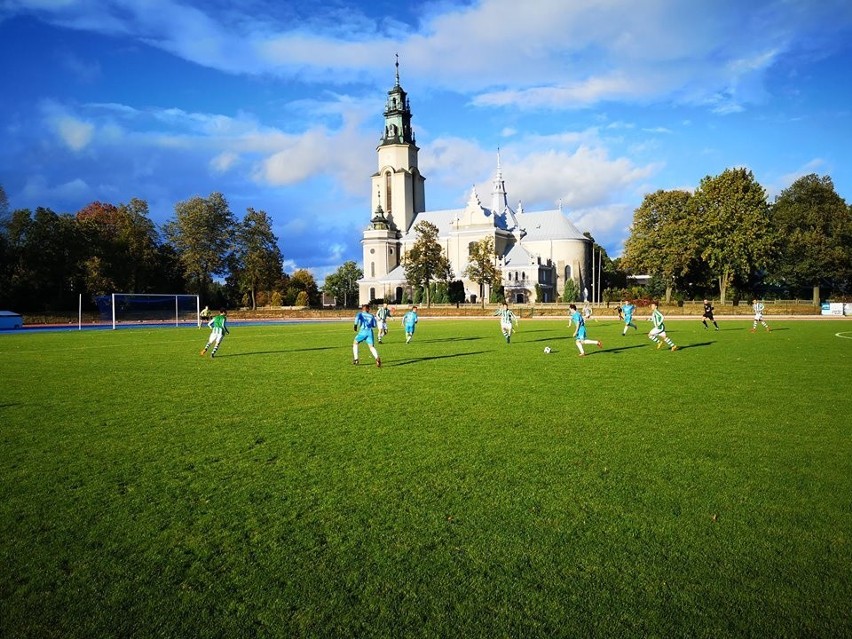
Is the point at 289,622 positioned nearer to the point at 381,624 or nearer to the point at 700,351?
the point at 381,624

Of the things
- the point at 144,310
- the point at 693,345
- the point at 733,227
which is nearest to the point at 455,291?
the point at 733,227

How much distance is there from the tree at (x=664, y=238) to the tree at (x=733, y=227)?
1.68 m

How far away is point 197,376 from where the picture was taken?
14953 mm

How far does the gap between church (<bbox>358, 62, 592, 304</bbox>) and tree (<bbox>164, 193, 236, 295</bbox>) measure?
2803 cm

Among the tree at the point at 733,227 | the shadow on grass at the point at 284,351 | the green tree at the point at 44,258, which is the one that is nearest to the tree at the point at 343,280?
the green tree at the point at 44,258

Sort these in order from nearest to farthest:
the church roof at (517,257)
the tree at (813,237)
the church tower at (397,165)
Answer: the tree at (813,237)
the church roof at (517,257)
the church tower at (397,165)

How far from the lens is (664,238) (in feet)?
213

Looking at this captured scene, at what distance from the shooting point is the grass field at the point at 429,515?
12.5ft

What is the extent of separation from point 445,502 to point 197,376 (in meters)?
11.0

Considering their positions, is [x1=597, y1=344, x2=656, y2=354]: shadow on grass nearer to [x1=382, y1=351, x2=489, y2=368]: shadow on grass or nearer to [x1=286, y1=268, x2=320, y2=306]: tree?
[x1=382, y1=351, x2=489, y2=368]: shadow on grass

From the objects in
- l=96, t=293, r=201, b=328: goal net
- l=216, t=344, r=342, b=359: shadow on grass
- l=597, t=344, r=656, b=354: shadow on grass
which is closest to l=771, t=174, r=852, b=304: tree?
l=597, t=344, r=656, b=354: shadow on grass

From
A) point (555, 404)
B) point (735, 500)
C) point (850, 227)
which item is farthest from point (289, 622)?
point (850, 227)

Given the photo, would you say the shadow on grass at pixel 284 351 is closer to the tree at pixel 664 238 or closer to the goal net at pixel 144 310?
the goal net at pixel 144 310

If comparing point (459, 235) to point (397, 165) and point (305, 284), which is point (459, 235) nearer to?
point (397, 165)
